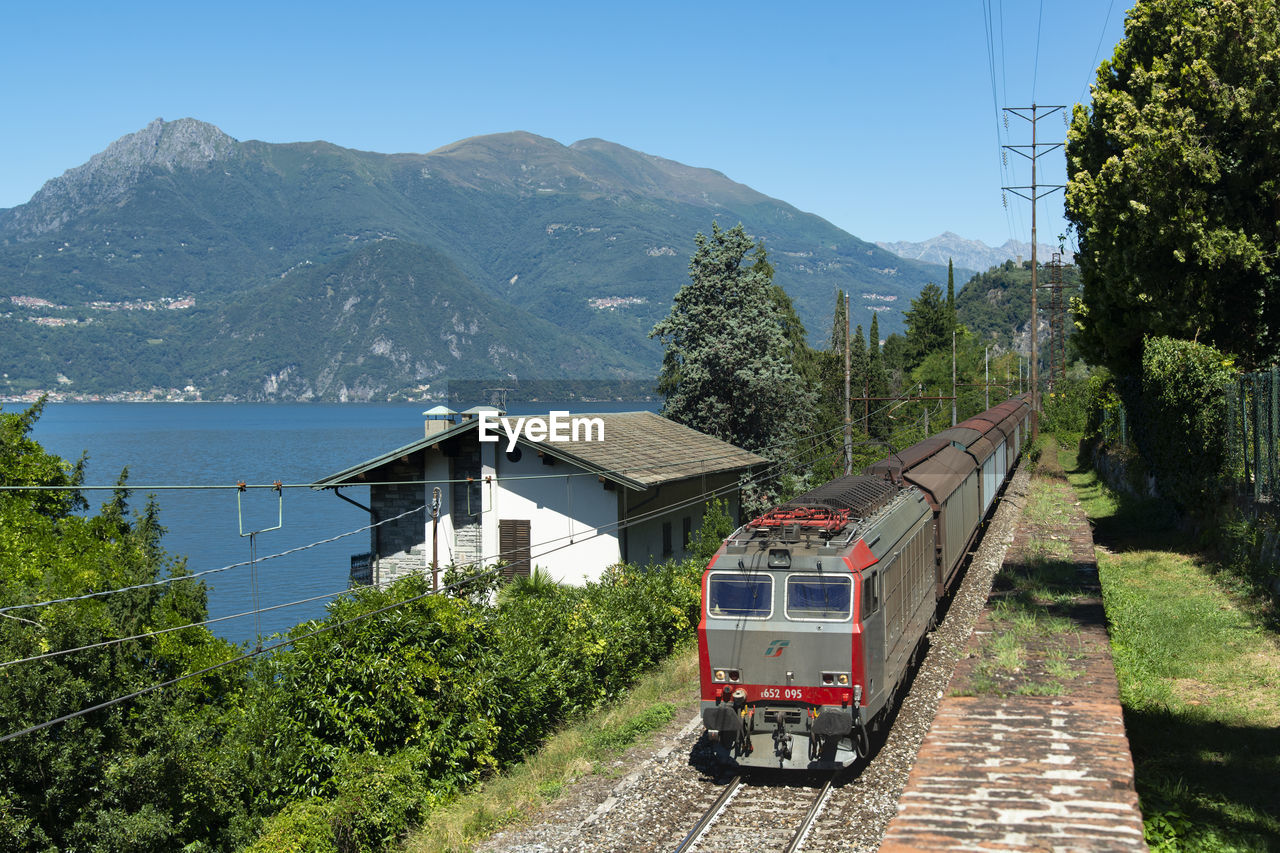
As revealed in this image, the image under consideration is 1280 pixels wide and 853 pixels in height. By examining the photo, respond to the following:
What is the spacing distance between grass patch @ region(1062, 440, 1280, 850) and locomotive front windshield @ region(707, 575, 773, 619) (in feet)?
15.1

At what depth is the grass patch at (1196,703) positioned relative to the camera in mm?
9453

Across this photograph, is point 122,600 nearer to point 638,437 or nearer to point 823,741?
point 823,741

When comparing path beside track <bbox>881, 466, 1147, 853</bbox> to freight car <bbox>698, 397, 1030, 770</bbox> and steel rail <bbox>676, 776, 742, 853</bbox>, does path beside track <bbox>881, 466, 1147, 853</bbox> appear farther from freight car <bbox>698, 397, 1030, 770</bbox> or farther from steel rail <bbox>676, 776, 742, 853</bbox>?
steel rail <bbox>676, 776, 742, 853</bbox>

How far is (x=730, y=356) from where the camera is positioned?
4219 centimetres

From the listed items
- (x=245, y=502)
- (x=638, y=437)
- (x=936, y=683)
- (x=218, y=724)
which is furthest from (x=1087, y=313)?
(x=245, y=502)

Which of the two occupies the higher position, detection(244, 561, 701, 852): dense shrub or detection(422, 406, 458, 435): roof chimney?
detection(422, 406, 458, 435): roof chimney

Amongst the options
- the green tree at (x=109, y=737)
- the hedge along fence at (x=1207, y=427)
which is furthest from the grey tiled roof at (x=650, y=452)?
the hedge along fence at (x=1207, y=427)

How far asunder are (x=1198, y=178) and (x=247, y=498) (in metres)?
79.0

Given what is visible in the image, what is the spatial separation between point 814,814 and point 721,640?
8.35ft

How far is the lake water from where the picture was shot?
44250 mm

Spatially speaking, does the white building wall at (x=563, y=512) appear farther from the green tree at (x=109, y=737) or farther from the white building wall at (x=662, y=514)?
the green tree at (x=109, y=737)

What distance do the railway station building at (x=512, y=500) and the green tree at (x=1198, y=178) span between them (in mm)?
12682

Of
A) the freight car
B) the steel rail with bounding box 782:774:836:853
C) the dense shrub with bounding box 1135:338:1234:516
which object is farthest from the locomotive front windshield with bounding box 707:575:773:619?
the dense shrub with bounding box 1135:338:1234:516

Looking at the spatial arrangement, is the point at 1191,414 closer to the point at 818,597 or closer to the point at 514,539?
the point at 818,597
